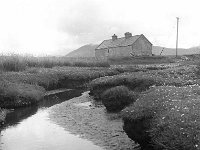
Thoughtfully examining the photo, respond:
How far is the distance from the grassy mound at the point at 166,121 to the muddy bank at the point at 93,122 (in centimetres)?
128

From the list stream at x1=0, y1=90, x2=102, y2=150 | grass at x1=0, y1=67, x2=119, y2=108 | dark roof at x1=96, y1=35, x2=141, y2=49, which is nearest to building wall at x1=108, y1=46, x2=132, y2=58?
dark roof at x1=96, y1=35, x2=141, y2=49

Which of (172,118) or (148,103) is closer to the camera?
(172,118)

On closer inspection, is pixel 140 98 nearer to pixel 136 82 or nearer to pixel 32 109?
pixel 136 82

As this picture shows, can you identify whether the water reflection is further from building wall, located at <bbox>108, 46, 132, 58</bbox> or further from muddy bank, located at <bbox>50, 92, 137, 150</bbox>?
building wall, located at <bbox>108, 46, 132, 58</bbox>

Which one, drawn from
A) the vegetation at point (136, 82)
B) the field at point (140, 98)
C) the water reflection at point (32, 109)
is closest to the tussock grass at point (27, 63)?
the field at point (140, 98)

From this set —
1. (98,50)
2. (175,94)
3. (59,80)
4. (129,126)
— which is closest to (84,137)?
(129,126)

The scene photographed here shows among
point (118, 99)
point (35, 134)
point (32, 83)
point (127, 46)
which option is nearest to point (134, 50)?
point (127, 46)

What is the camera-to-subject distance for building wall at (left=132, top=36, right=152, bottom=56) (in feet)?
324

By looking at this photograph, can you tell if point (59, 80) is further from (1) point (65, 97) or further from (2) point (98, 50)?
(2) point (98, 50)

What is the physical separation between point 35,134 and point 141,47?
86.9 m

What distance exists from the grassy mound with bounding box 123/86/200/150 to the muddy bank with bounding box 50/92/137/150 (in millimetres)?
1279

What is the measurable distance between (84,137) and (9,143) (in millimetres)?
4202

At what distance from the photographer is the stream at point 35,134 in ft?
50.6

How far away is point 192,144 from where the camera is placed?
1005 centimetres
